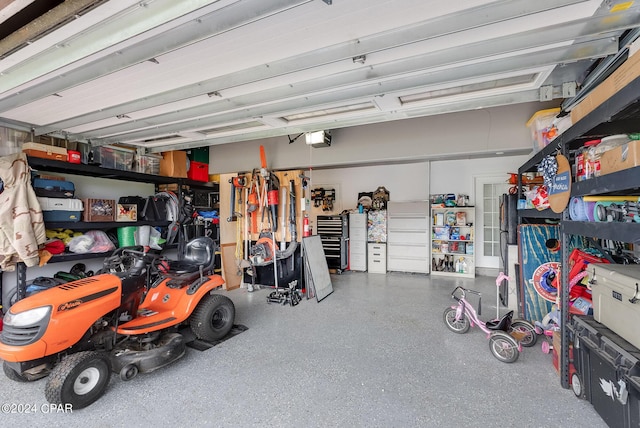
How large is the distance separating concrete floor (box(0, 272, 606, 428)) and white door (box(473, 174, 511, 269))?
334cm

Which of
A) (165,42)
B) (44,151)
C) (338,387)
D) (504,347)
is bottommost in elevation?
(338,387)

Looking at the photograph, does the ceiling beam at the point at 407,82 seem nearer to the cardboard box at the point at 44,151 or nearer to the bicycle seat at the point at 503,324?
the cardboard box at the point at 44,151

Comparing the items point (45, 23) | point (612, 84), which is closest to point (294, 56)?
point (45, 23)

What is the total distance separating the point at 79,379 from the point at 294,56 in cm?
248

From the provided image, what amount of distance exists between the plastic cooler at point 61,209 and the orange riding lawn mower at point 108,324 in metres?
1.37

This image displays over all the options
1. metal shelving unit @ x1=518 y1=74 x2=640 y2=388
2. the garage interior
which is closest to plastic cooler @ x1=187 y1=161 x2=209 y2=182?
the garage interior

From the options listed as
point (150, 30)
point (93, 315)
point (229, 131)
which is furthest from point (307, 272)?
point (150, 30)

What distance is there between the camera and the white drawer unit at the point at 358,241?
6.05 meters

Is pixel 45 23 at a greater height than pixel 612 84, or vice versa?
pixel 45 23

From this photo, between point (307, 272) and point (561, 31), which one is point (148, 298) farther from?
point (561, 31)

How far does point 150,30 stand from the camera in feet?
4.59

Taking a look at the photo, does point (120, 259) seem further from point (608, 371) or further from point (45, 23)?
point (608, 371)

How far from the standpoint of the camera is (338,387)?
1916 mm

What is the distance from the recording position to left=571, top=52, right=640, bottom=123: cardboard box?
3.94 feet
